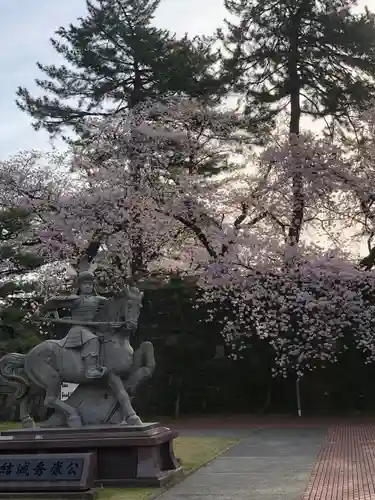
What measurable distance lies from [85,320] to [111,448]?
1.80m

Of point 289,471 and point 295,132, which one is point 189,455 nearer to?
point 289,471

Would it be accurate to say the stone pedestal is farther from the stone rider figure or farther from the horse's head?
the horse's head

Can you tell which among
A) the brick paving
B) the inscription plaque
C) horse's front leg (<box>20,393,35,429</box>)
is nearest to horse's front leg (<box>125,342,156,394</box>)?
the inscription plaque

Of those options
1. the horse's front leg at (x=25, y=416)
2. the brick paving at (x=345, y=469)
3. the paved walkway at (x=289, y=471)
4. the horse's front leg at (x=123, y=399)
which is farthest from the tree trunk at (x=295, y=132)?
the horse's front leg at (x=25, y=416)

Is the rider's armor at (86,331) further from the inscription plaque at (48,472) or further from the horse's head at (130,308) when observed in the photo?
the inscription plaque at (48,472)

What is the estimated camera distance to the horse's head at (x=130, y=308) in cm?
983

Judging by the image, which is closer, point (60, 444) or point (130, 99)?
point (60, 444)

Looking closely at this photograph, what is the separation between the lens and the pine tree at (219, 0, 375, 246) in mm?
20703

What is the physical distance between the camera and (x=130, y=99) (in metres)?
22.7

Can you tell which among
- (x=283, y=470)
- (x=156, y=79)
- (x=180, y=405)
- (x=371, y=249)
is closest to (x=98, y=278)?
(x=180, y=405)

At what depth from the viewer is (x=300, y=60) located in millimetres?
21156

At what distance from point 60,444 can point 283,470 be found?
304 centimetres

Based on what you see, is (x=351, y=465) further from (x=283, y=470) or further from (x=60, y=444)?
(x=60, y=444)

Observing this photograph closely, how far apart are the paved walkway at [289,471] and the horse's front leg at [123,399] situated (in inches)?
40.9
